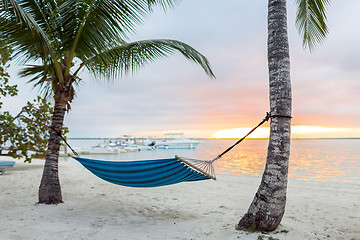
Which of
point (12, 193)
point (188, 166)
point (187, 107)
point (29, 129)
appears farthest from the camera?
point (187, 107)

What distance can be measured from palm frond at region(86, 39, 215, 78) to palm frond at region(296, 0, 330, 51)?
1.42 m

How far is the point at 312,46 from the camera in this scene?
12.1 feet

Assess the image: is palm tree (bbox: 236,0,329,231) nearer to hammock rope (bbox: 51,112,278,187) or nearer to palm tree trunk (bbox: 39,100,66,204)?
hammock rope (bbox: 51,112,278,187)

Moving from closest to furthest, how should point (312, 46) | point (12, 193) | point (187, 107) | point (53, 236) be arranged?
1. point (53, 236)
2. point (312, 46)
3. point (12, 193)
4. point (187, 107)

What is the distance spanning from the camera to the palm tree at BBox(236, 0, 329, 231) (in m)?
2.23

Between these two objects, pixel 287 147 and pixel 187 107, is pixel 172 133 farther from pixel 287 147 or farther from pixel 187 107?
pixel 287 147

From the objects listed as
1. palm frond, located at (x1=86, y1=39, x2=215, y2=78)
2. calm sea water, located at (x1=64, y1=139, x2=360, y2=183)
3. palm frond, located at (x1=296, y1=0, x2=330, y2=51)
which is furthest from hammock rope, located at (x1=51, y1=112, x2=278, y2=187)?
calm sea water, located at (x1=64, y1=139, x2=360, y2=183)

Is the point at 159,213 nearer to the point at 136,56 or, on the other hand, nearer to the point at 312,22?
the point at 136,56

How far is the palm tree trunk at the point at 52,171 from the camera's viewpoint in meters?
3.30

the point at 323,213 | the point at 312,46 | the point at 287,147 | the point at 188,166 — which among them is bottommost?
the point at 323,213

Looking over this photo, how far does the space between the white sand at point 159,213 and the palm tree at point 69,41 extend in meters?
0.64

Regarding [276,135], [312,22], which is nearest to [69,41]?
[276,135]

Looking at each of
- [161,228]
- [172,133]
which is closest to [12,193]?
[161,228]

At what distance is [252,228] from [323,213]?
165 cm
